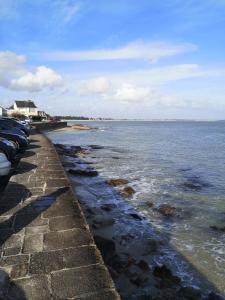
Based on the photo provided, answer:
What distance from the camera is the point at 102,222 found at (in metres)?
10.0

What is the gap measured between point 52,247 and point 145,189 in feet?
33.0

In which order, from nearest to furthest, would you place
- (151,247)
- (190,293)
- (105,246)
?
(190,293), (105,246), (151,247)

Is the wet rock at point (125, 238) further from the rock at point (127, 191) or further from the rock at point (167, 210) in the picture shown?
the rock at point (127, 191)

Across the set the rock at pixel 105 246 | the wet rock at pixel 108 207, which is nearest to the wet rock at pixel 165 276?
the rock at pixel 105 246

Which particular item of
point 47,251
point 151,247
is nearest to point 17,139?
point 151,247

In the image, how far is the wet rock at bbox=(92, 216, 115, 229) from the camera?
9733 mm

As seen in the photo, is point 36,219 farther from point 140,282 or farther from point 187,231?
point 187,231

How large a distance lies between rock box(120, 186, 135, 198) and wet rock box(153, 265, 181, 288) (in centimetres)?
664

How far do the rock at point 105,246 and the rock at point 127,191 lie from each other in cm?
540

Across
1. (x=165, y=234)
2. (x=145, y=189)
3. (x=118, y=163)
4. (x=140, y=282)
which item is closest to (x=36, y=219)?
(x=140, y=282)

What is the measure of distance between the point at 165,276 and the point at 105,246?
1.66 m

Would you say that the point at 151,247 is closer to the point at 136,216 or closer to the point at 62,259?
the point at 136,216

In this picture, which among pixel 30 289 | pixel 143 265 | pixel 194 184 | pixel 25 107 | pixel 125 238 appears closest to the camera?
pixel 30 289

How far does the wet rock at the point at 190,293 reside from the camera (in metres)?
6.30
